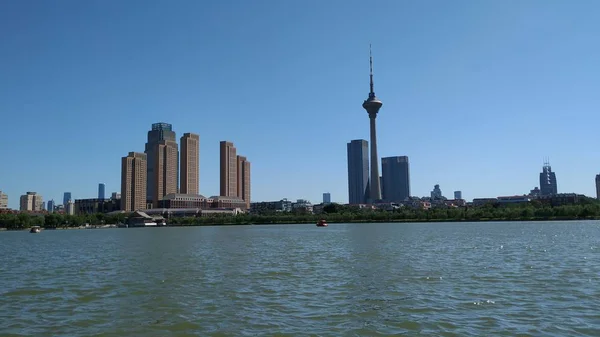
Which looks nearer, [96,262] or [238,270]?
[238,270]

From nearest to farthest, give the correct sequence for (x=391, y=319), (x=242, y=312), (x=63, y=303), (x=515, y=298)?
(x=391, y=319) → (x=242, y=312) → (x=515, y=298) → (x=63, y=303)

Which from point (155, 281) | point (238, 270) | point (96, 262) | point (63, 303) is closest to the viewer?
point (63, 303)

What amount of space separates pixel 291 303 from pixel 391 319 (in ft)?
16.3

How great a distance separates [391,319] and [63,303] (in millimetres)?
14541

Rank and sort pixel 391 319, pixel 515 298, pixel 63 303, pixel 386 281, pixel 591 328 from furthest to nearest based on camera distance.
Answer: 1. pixel 386 281
2. pixel 63 303
3. pixel 515 298
4. pixel 391 319
5. pixel 591 328

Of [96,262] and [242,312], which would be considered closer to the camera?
[242,312]

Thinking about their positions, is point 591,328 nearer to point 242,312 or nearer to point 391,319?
point 391,319

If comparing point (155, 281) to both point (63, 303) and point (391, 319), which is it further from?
point (391, 319)

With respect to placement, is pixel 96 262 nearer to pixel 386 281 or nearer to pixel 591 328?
pixel 386 281

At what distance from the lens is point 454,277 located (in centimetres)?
2894

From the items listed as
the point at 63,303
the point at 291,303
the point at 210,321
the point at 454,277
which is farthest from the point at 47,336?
the point at 454,277

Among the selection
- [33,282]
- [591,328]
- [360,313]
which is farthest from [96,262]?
[591,328]

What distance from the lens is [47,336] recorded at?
17328 millimetres

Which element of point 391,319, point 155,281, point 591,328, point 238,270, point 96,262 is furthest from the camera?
point 96,262
